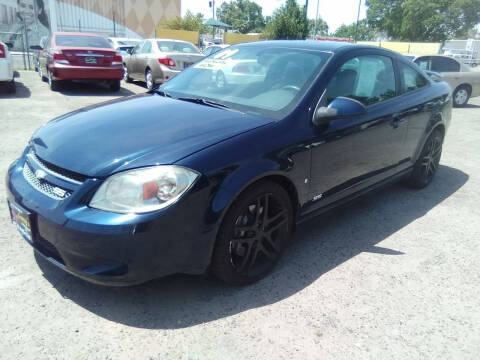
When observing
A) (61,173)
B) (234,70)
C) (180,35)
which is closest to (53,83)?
(234,70)

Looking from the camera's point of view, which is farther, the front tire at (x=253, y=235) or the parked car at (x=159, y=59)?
the parked car at (x=159, y=59)

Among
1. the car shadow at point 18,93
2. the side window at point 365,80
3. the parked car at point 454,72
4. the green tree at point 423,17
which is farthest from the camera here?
the green tree at point 423,17

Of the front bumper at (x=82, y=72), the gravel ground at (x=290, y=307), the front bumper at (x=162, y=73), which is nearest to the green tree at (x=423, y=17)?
the front bumper at (x=162, y=73)

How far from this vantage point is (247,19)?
103 metres

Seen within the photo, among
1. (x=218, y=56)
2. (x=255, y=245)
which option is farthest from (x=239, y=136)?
(x=218, y=56)

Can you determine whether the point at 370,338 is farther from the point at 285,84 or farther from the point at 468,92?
the point at 468,92

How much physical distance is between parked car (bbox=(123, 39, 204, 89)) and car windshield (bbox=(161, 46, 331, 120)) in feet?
23.0

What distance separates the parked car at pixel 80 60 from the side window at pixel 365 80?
7.96 metres

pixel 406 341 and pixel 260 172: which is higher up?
pixel 260 172

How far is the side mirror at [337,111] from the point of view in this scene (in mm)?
2887

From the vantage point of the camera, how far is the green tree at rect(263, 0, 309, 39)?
28.1 metres

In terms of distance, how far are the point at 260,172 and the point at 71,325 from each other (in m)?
1.40

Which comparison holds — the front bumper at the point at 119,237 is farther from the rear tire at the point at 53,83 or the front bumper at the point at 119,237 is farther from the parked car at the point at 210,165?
the rear tire at the point at 53,83

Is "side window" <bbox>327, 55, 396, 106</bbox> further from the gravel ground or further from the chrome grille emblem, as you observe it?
the chrome grille emblem
